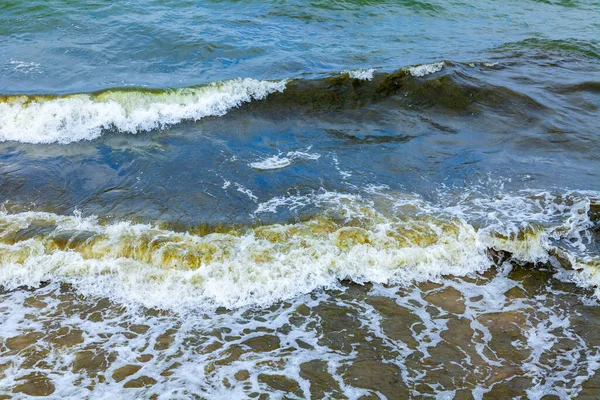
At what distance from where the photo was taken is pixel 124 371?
5.49m

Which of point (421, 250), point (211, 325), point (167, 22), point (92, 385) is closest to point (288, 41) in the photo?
point (167, 22)

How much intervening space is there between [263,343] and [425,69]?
8365mm

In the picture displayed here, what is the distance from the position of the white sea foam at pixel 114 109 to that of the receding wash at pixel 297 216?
0.05 m

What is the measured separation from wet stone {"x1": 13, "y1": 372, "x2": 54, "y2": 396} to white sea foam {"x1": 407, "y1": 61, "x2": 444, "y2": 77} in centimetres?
946

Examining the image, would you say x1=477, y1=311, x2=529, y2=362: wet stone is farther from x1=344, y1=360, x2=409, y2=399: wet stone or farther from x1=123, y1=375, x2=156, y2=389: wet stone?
x1=123, y1=375, x2=156, y2=389: wet stone

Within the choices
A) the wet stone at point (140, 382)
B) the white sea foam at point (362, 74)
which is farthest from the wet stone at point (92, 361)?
the white sea foam at point (362, 74)

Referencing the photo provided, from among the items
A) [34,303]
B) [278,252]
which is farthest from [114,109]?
[278,252]

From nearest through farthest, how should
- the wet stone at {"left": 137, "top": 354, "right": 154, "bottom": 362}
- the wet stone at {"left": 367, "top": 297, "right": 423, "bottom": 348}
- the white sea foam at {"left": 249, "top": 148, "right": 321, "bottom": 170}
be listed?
the wet stone at {"left": 137, "top": 354, "right": 154, "bottom": 362}, the wet stone at {"left": 367, "top": 297, "right": 423, "bottom": 348}, the white sea foam at {"left": 249, "top": 148, "right": 321, "bottom": 170}

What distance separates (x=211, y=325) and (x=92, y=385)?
136 cm

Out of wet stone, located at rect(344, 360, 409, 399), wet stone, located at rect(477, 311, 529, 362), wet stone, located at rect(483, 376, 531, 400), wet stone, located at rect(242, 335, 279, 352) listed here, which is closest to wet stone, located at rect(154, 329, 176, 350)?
wet stone, located at rect(242, 335, 279, 352)

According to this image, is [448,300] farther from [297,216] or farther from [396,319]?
[297,216]

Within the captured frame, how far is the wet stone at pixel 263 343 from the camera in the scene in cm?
579

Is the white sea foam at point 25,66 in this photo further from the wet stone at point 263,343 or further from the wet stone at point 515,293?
the wet stone at point 515,293

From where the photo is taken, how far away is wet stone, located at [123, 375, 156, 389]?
5.30 meters
